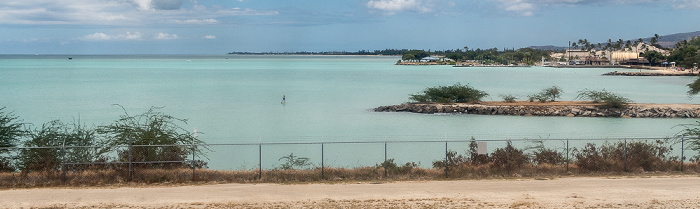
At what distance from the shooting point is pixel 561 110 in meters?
52.0

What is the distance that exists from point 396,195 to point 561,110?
127ft

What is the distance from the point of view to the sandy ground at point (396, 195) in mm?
15477

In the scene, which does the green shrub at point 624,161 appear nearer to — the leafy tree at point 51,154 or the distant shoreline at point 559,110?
the leafy tree at point 51,154

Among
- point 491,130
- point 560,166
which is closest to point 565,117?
point 491,130

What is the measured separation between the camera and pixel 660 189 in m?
17.5

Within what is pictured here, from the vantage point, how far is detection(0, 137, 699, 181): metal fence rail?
64.7ft

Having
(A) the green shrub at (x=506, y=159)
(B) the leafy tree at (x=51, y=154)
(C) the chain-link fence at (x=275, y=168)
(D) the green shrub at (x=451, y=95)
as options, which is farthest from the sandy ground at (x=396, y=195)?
(D) the green shrub at (x=451, y=95)

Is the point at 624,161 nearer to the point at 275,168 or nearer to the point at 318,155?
the point at 275,168

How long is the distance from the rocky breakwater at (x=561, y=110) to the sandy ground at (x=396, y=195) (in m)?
33.4

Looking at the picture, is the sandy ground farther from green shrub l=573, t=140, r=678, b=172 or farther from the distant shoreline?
the distant shoreline

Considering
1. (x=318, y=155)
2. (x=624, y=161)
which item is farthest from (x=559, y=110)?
(x=624, y=161)

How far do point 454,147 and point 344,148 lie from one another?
548cm

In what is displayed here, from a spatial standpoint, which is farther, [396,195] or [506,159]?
[506,159]

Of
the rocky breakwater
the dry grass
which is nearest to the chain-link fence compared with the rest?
the dry grass
